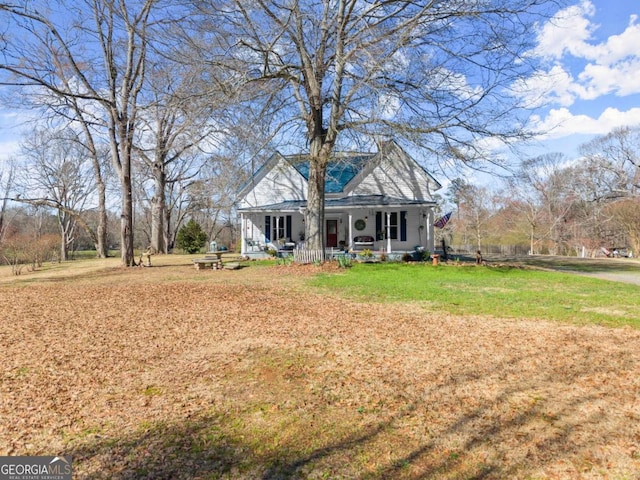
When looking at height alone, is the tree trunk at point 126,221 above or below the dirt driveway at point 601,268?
above

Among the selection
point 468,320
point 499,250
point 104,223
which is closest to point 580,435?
point 468,320

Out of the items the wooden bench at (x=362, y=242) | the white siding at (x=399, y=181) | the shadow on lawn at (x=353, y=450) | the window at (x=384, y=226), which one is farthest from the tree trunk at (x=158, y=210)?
the shadow on lawn at (x=353, y=450)

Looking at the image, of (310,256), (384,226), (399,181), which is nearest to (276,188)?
(384,226)

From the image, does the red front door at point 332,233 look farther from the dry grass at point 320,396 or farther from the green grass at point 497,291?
the dry grass at point 320,396

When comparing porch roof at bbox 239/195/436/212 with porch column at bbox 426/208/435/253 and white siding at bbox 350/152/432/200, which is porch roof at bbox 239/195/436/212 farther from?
porch column at bbox 426/208/435/253

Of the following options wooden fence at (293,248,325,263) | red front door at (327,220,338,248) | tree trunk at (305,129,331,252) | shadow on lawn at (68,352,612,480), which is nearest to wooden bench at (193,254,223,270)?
wooden fence at (293,248,325,263)

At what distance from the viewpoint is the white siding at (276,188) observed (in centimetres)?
2325

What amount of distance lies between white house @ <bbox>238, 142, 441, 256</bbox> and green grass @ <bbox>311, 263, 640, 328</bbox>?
5752mm

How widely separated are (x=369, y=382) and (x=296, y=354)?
1.26 metres

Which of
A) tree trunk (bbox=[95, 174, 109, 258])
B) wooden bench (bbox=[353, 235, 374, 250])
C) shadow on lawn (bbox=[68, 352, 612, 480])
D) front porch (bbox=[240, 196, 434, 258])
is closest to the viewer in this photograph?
shadow on lawn (bbox=[68, 352, 612, 480])

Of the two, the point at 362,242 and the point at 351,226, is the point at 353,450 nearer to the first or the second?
the point at 362,242

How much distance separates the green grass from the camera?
7.66 metres

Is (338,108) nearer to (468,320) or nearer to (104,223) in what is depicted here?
(468,320)

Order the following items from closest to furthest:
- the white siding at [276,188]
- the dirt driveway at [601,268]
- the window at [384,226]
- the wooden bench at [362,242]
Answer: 1. the dirt driveway at [601,268]
2. the wooden bench at [362,242]
3. the window at [384,226]
4. the white siding at [276,188]
